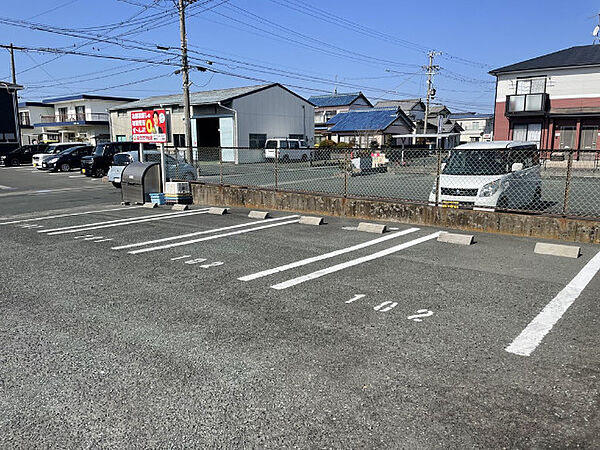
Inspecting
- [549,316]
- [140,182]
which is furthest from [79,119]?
[549,316]

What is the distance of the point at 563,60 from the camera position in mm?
Answer: 24953

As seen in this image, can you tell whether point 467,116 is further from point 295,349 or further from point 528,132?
point 295,349

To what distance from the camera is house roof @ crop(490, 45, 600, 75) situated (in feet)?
78.8

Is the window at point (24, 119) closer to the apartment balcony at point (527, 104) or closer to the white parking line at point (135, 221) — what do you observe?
the apartment balcony at point (527, 104)

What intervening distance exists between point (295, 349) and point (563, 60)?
28043mm

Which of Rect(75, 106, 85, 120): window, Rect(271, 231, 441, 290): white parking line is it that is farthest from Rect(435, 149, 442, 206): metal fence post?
Rect(75, 106, 85, 120): window

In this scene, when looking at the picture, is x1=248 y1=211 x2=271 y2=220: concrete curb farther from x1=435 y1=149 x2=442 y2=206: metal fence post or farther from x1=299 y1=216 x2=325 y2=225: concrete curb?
x1=435 y1=149 x2=442 y2=206: metal fence post

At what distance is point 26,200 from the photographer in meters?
13.8

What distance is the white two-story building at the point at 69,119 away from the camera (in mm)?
45344

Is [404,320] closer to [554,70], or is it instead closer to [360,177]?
[360,177]

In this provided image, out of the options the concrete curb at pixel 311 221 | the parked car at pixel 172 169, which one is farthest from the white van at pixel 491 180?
the parked car at pixel 172 169

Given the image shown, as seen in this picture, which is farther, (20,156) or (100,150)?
(20,156)

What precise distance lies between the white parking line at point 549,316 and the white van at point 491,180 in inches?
110

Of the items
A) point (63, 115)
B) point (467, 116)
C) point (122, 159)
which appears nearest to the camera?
point (122, 159)
